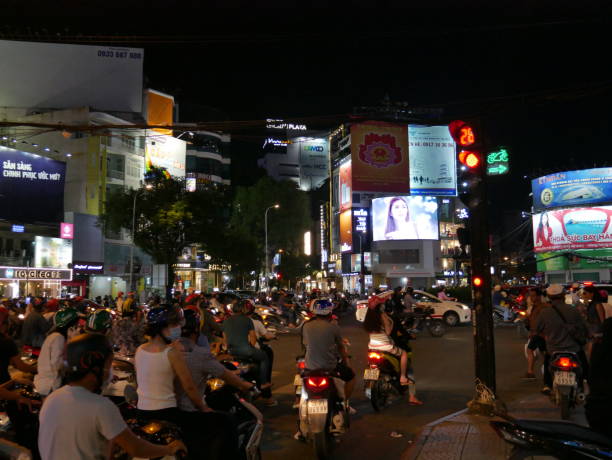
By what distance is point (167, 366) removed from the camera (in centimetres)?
457

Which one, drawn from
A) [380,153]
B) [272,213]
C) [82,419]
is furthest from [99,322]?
[272,213]

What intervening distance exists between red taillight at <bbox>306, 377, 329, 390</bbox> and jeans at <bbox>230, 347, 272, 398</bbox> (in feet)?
7.94

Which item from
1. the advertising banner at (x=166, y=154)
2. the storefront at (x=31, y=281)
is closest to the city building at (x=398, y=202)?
the advertising banner at (x=166, y=154)

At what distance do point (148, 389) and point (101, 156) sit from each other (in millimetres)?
47708

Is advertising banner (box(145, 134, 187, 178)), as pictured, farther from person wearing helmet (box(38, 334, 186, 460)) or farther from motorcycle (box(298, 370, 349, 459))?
person wearing helmet (box(38, 334, 186, 460))

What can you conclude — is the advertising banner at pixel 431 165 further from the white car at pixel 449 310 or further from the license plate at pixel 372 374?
the license plate at pixel 372 374

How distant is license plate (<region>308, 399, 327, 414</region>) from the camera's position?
6.42 metres

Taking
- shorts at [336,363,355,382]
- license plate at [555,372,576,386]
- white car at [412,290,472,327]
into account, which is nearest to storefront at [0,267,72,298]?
white car at [412,290,472,327]

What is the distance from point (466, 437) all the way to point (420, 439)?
55 centimetres

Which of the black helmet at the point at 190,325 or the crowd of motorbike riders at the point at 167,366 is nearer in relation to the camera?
the crowd of motorbike riders at the point at 167,366

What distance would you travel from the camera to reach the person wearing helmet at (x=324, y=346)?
7.07 meters

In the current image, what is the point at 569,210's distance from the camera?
59.8 metres

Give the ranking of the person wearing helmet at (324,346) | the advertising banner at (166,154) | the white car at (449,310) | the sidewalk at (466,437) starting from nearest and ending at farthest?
1. the sidewalk at (466,437)
2. the person wearing helmet at (324,346)
3. the white car at (449,310)
4. the advertising banner at (166,154)

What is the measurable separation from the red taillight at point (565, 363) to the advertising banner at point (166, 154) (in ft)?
167
